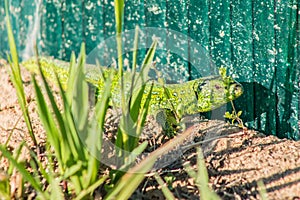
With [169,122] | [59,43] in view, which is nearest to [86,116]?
[169,122]

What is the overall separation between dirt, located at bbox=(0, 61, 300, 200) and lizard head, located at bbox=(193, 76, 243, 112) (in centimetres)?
20

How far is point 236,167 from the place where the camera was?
273 centimetres

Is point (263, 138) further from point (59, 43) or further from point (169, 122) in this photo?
point (59, 43)

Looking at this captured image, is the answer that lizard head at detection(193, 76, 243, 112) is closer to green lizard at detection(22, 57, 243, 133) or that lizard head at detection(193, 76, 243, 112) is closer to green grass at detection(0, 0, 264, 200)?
green lizard at detection(22, 57, 243, 133)

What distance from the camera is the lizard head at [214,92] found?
11.1ft

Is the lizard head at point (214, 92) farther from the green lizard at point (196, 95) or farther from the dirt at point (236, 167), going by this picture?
the dirt at point (236, 167)

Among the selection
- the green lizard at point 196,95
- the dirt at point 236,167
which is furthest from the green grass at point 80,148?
the green lizard at point 196,95

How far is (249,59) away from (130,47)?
104cm

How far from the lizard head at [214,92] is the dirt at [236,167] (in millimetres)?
197

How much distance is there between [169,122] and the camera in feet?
10.3

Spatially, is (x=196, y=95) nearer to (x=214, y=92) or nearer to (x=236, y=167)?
(x=214, y=92)

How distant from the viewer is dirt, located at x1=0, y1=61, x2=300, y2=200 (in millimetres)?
2512

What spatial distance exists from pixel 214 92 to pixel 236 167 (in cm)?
80

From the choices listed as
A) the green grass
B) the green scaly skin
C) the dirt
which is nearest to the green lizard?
the green scaly skin
